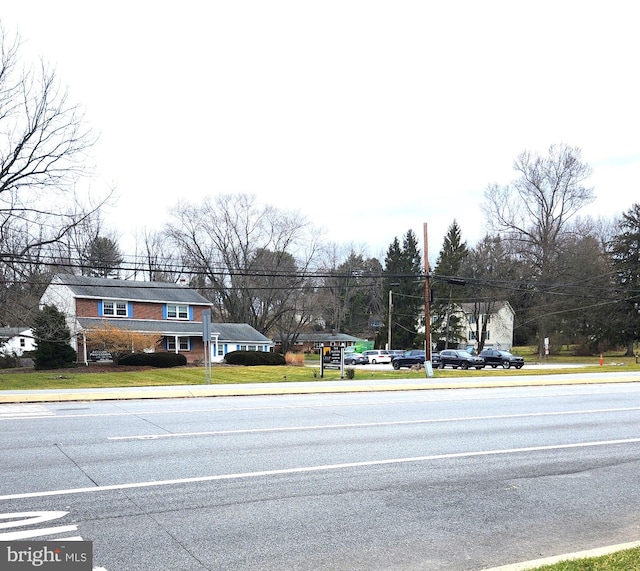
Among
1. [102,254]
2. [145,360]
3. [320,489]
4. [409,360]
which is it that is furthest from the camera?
[102,254]

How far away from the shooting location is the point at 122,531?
5922 millimetres

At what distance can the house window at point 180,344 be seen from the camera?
5247cm

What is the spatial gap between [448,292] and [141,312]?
39497mm

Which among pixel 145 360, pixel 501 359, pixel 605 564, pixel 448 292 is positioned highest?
pixel 448 292

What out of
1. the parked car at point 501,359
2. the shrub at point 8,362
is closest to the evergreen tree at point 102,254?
the shrub at point 8,362

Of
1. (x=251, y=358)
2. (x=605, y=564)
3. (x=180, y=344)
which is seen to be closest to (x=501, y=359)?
(x=251, y=358)

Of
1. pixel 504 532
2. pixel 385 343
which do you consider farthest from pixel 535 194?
pixel 504 532

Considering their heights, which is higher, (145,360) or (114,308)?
(114,308)

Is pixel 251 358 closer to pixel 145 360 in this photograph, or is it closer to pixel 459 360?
pixel 145 360

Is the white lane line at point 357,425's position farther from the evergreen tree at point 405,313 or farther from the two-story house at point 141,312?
the evergreen tree at point 405,313

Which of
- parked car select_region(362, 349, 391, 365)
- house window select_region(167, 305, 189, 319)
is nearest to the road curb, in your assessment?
house window select_region(167, 305, 189, 319)

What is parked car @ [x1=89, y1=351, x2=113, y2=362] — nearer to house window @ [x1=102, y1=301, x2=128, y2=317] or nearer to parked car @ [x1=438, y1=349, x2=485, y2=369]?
house window @ [x1=102, y1=301, x2=128, y2=317]

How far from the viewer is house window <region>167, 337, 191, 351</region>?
172 feet

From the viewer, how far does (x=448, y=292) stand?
77.6m
